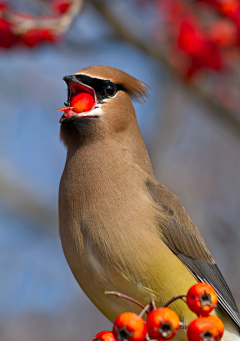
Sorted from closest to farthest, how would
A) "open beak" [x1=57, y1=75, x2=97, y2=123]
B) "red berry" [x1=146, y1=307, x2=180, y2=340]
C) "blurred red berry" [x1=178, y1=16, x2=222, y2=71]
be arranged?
"red berry" [x1=146, y1=307, x2=180, y2=340], "open beak" [x1=57, y1=75, x2=97, y2=123], "blurred red berry" [x1=178, y1=16, x2=222, y2=71]

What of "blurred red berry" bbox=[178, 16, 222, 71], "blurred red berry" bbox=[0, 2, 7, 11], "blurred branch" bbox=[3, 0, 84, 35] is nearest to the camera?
"blurred branch" bbox=[3, 0, 84, 35]

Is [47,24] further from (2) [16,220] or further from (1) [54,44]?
(2) [16,220]

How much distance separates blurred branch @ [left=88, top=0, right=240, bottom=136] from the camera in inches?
191

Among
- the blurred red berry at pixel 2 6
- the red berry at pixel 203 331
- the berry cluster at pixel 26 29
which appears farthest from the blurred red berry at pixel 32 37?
the red berry at pixel 203 331

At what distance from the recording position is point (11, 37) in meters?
4.49

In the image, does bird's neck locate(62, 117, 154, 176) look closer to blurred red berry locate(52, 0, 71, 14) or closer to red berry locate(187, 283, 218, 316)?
red berry locate(187, 283, 218, 316)

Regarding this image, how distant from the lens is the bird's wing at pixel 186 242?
3.35 meters

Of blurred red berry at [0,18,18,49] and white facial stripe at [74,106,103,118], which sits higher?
blurred red berry at [0,18,18,49]

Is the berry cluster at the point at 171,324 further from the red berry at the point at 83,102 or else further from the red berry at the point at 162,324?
the red berry at the point at 83,102

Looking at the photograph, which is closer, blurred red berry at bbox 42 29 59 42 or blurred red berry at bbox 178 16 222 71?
blurred red berry at bbox 42 29 59 42

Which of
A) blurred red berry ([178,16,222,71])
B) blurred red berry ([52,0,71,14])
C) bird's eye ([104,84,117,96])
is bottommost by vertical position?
bird's eye ([104,84,117,96])

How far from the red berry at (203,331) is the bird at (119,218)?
68 cm

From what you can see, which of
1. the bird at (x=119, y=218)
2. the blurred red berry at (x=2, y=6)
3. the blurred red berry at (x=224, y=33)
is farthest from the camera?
the blurred red berry at (x=224, y=33)

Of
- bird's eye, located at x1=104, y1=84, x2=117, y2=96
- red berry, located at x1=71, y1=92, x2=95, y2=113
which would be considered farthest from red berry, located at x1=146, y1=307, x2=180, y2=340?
bird's eye, located at x1=104, y1=84, x2=117, y2=96
